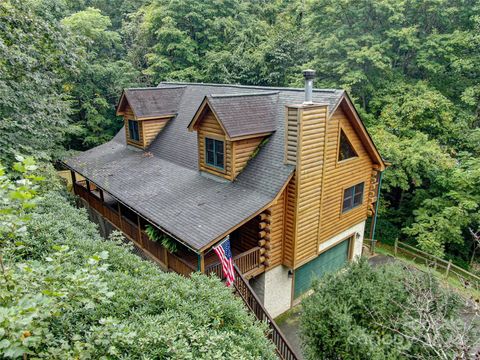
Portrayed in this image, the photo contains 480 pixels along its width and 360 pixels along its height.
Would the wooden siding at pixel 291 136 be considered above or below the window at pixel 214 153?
above

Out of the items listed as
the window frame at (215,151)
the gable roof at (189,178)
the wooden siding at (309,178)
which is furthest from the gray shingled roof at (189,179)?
the wooden siding at (309,178)

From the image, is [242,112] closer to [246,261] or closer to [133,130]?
[246,261]

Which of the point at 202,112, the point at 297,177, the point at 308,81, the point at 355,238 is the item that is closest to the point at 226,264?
the point at 297,177

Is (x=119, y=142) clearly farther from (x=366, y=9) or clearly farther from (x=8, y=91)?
(x=366, y=9)

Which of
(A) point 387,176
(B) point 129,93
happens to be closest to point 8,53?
(B) point 129,93

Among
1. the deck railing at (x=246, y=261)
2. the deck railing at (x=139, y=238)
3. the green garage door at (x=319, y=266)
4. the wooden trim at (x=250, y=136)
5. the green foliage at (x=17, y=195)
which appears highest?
the green foliage at (x=17, y=195)

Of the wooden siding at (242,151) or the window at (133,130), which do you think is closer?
the wooden siding at (242,151)

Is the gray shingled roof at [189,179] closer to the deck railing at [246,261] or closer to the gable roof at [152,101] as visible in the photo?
the gable roof at [152,101]
